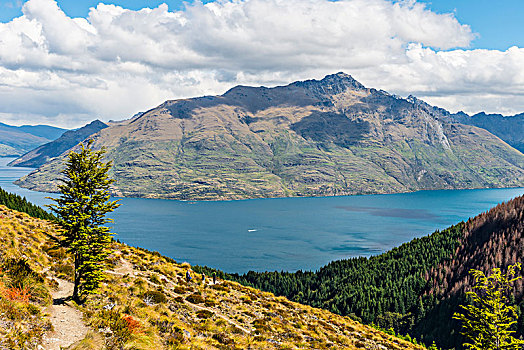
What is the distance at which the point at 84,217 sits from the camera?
1387 inches

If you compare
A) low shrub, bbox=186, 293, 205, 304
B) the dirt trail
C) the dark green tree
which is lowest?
low shrub, bbox=186, 293, 205, 304

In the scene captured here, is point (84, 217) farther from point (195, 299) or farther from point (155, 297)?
point (195, 299)

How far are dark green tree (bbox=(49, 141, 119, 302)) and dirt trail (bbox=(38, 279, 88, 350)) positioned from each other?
1.77 m

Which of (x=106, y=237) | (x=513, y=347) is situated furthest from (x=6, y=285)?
(x=513, y=347)

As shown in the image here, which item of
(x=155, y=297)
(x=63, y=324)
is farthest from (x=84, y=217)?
(x=155, y=297)

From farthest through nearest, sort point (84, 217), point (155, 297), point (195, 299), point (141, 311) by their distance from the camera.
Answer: point (195, 299)
point (155, 297)
point (141, 311)
point (84, 217)

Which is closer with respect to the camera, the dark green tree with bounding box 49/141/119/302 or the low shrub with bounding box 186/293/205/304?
the dark green tree with bounding box 49/141/119/302

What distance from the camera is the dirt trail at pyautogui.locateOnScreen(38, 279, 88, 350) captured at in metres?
26.0

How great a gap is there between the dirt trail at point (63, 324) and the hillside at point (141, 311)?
0.09 metres

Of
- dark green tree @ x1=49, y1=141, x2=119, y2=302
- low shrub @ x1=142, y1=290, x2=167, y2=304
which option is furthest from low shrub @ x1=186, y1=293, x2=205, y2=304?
dark green tree @ x1=49, y1=141, x2=119, y2=302

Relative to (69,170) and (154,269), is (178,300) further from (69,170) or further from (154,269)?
(69,170)

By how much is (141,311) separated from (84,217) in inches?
428

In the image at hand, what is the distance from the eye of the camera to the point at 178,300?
150 feet

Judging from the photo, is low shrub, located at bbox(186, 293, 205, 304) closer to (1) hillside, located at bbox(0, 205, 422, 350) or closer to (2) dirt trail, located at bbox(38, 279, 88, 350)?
(1) hillside, located at bbox(0, 205, 422, 350)
